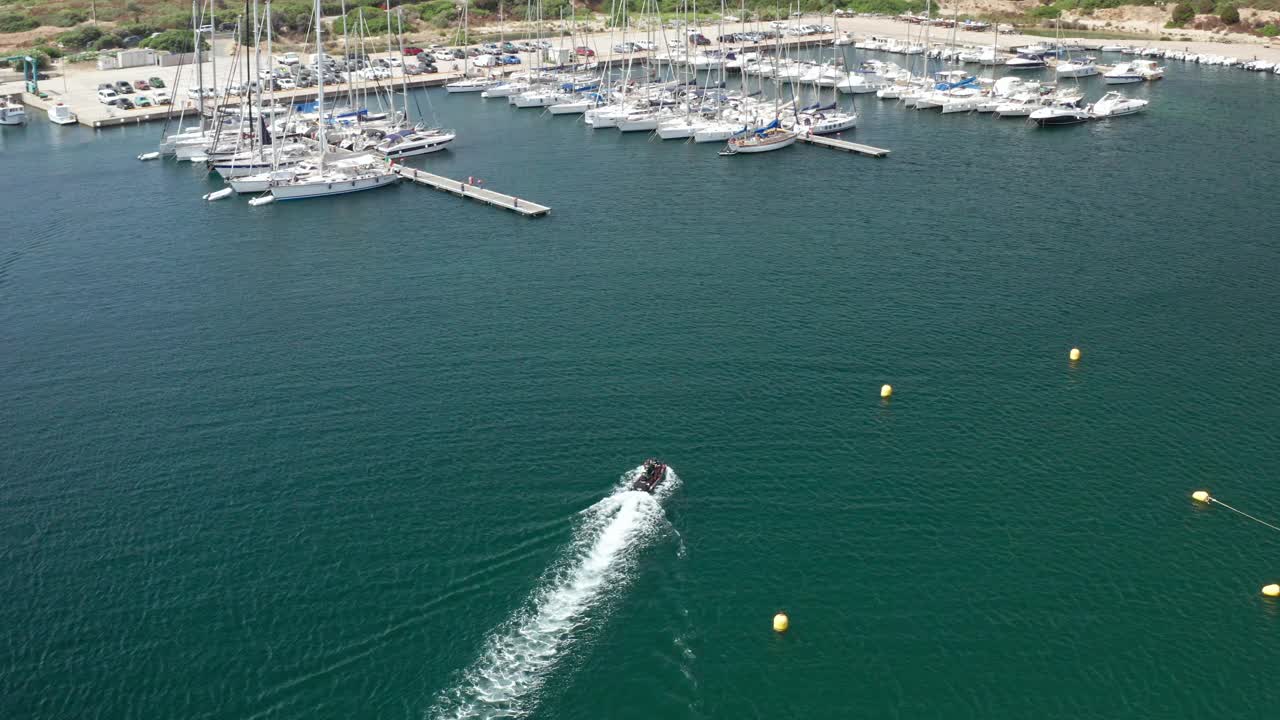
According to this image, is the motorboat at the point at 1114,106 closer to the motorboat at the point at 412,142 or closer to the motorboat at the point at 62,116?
the motorboat at the point at 412,142

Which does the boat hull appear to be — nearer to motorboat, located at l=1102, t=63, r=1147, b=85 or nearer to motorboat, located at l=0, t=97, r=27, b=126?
motorboat, located at l=0, t=97, r=27, b=126

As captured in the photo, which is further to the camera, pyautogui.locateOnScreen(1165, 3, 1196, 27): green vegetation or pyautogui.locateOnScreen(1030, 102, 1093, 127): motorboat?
pyautogui.locateOnScreen(1165, 3, 1196, 27): green vegetation

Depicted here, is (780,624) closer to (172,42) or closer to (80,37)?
(172,42)

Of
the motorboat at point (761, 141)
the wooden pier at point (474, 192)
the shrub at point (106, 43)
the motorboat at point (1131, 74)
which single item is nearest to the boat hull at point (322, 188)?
the wooden pier at point (474, 192)

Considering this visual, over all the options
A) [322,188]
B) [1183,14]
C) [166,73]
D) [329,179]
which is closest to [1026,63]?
[1183,14]

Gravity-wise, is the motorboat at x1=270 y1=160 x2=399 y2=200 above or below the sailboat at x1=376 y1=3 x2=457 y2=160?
below

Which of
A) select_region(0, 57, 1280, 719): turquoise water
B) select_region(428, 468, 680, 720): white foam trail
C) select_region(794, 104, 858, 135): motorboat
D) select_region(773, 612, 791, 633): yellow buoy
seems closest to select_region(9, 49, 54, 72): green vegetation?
select_region(0, 57, 1280, 719): turquoise water
